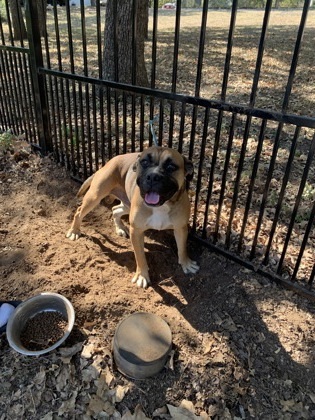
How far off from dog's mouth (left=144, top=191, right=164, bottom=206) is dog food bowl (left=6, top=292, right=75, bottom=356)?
1.10m

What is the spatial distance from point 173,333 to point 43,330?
3.64ft

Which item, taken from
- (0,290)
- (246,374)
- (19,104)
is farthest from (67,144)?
(246,374)

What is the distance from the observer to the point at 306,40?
14.9 metres

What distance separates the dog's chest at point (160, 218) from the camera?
3.51 meters

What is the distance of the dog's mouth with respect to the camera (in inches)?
126

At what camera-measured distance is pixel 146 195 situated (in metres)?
3.23

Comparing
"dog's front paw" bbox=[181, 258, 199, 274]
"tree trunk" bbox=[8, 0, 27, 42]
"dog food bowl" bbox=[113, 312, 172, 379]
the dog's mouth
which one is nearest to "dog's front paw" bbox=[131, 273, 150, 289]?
"dog's front paw" bbox=[181, 258, 199, 274]

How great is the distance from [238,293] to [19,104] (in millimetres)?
4841

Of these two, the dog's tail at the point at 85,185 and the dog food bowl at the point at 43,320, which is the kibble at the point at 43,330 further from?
the dog's tail at the point at 85,185

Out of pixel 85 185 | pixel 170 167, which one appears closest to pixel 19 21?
pixel 85 185

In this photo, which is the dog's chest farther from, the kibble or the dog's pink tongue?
the kibble

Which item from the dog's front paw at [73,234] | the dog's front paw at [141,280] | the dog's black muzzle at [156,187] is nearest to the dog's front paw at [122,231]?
the dog's front paw at [73,234]

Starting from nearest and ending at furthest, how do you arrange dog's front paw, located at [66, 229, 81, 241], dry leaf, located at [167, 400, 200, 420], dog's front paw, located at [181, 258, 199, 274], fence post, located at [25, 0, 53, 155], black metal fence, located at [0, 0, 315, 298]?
1. dry leaf, located at [167, 400, 200, 420]
2. black metal fence, located at [0, 0, 315, 298]
3. dog's front paw, located at [181, 258, 199, 274]
4. dog's front paw, located at [66, 229, 81, 241]
5. fence post, located at [25, 0, 53, 155]

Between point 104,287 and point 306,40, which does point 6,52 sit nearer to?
point 104,287
